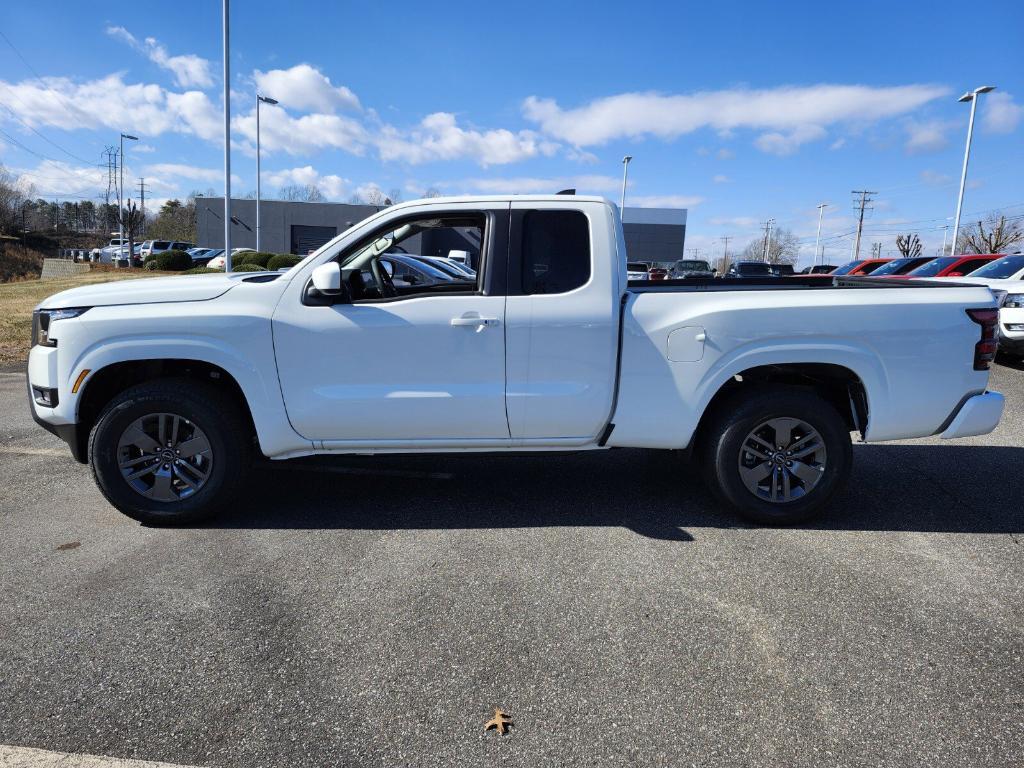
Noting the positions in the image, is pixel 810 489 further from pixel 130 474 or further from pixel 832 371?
pixel 130 474

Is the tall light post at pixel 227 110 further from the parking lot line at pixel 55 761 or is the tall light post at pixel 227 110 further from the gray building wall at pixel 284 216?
the gray building wall at pixel 284 216

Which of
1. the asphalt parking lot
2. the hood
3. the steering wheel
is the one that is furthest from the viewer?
the steering wheel

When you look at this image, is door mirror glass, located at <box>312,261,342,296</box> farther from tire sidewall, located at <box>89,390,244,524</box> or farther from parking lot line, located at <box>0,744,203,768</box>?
parking lot line, located at <box>0,744,203,768</box>

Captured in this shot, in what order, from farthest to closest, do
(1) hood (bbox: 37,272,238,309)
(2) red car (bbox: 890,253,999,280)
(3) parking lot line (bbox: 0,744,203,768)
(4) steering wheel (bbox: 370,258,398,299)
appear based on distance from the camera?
1. (2) red car (bbox: 890,253,999,280)
2. (4) steering wheel (bbox: 370,258,398,299)
3. (1) hood (bbox: 37,272,238,309)
4. (3) parking lot line (bbox: 0,744,203,768)

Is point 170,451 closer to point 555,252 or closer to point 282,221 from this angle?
point 555,252

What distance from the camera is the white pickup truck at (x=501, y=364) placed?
4234 millimetres

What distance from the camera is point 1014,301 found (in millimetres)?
10414

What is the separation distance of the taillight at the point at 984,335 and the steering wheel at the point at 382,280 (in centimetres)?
344

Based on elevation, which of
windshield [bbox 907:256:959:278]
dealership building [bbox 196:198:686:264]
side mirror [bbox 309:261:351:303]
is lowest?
side mirror [bbox 309:261:351:303]

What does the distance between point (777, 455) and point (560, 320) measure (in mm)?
1582

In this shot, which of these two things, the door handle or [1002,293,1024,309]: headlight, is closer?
the door handle

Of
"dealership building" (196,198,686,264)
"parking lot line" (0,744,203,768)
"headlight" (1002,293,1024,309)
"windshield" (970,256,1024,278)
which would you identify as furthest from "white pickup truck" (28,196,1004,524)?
"dealership building" (196,198,686,264)

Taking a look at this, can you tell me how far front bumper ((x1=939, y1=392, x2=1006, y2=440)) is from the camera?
4387 millimetres

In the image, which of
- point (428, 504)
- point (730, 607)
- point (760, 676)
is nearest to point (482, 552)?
point (428, 504)
